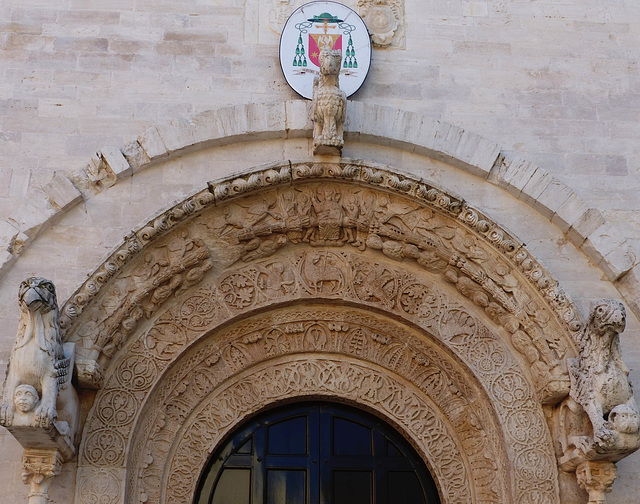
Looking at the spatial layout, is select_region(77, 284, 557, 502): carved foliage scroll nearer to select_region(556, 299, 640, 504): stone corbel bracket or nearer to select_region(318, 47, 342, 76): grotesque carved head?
select_region(556, 299, 640, 504): stone corbel bracket

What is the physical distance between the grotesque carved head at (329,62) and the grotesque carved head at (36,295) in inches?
96.2

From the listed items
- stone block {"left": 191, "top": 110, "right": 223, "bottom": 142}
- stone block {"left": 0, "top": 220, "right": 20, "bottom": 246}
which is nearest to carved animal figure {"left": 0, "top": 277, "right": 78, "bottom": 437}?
stone block {"left": 0, "top": 220, "right": 20, "bottom": 246}

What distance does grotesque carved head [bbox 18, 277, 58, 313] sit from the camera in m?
6.20

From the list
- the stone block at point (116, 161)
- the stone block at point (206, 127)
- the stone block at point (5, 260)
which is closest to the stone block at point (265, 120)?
the stone block at point (206, 127)

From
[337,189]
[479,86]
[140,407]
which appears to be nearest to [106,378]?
[140,407]

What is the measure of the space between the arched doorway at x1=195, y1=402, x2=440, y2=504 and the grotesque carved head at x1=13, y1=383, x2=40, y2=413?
1.71 meters

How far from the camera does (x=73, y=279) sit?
6938 mm

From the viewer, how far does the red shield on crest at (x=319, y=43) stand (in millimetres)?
7648

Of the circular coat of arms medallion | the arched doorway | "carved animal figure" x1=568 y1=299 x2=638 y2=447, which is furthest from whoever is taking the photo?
the circular coat of arms medallion

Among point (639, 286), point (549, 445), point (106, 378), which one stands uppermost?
point (639, 286)

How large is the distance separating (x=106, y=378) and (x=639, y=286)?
380 centimetres

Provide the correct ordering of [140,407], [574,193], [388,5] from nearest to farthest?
[140,407], [574,193], [388,5]

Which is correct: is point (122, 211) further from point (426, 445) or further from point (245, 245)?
point (426, 445)

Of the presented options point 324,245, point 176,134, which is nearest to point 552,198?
point 324,245
